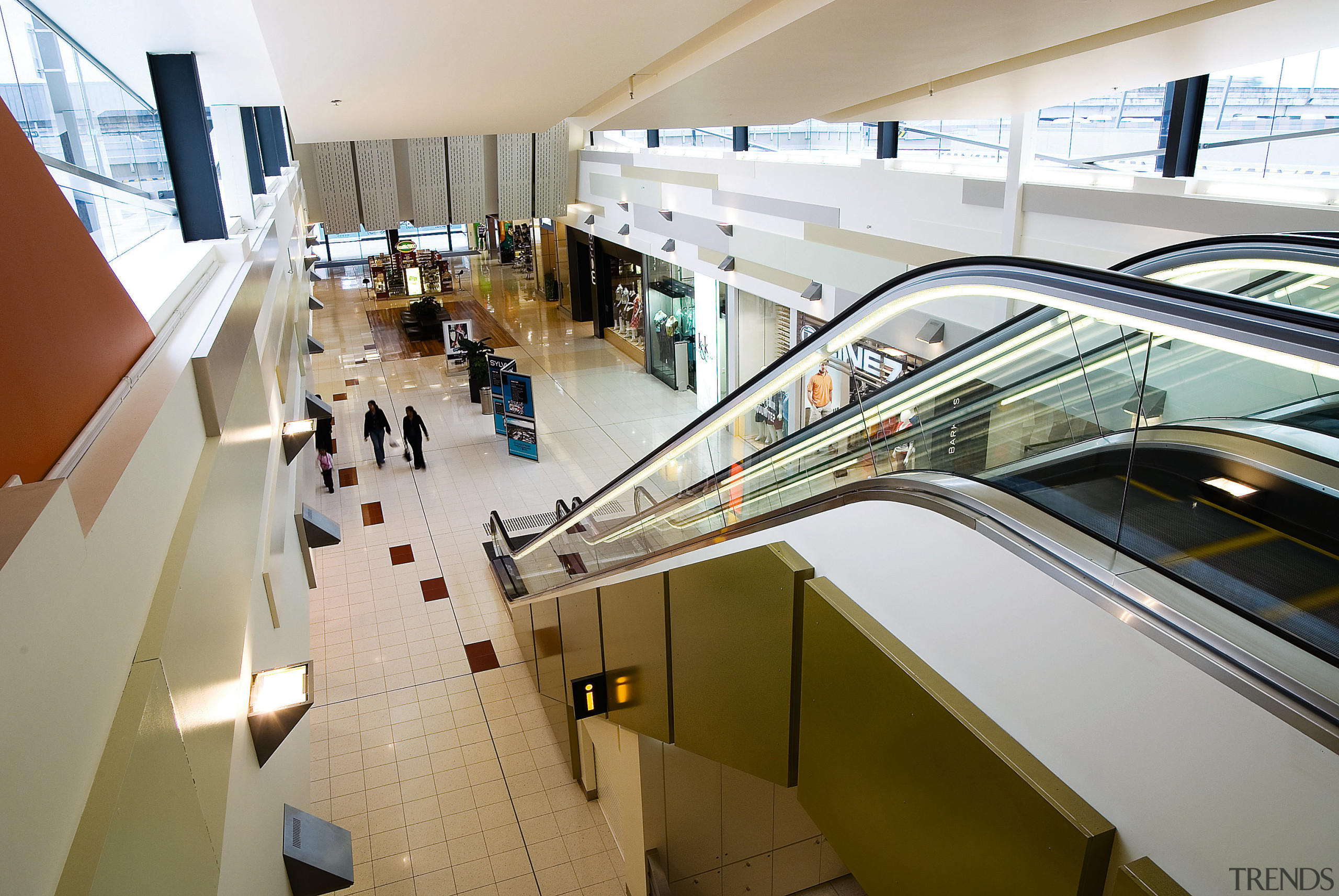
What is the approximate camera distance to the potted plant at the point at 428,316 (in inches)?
941

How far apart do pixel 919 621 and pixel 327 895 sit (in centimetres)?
541

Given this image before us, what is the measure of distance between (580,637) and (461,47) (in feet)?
15.5

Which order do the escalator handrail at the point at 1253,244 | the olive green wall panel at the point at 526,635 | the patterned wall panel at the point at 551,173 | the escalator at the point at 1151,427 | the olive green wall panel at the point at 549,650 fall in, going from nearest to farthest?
1. the escalator at the point at 1151,427
2. the escalator handrail at the point at 1253,244
3. the olive green wall panel at the point at 549,650
4. the olive green wall panel at the point at 526,635
5. the patterned wall panel at the point at 551,173

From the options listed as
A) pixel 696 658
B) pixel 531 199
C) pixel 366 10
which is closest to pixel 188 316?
pixel 366 10

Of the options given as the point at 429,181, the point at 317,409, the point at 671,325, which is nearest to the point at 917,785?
the point at 317,409

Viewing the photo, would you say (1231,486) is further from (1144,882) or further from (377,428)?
(377,428)

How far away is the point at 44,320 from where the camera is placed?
6.68 ft

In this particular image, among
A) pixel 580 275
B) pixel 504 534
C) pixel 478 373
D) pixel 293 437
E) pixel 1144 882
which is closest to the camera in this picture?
pixel 1144 882

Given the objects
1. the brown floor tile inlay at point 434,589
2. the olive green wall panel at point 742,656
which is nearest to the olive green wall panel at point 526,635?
the brown floor tile inlay at point 434,589

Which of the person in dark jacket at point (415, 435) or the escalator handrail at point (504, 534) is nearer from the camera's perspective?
the escalator handrail at point (504, 534)

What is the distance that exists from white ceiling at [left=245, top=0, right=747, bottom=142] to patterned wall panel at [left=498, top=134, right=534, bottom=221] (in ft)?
41.1

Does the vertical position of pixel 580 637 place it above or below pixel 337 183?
below

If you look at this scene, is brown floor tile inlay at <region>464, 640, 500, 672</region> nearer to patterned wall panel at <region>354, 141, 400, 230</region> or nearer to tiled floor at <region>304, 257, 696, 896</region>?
tiled floor at <region>304, 257, 696, 896</region>

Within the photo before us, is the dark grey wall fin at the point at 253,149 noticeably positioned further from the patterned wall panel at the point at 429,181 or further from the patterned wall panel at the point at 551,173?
the patterned wall panel at the point at 551,173
